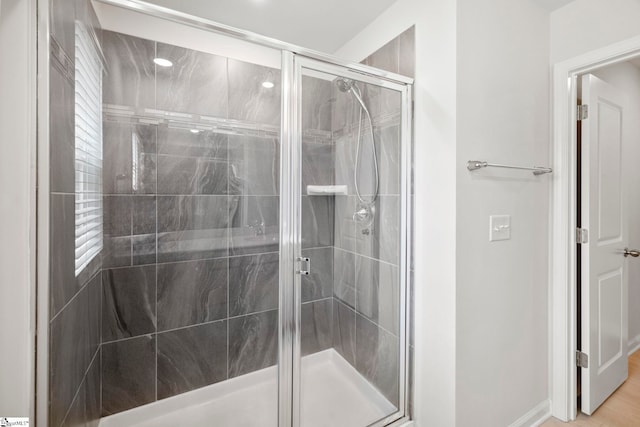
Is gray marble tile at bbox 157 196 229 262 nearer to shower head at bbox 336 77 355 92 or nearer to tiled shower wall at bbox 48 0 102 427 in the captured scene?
tiled shower wall at bbox 48 0 102 427

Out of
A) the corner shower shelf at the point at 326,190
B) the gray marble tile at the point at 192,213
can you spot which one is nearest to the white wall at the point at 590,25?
the corner shower shelf at the point at 326,190

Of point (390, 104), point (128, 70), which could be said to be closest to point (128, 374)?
point (128, 70)

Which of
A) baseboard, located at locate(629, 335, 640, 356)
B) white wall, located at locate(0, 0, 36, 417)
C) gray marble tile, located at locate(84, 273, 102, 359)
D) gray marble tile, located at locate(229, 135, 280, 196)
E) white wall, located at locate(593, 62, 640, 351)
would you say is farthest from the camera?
baseboard, located at locate(629, 335, 640, 356)

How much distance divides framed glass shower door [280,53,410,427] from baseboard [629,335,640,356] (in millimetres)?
2368

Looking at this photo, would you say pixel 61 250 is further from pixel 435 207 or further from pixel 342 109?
pixel 435 207

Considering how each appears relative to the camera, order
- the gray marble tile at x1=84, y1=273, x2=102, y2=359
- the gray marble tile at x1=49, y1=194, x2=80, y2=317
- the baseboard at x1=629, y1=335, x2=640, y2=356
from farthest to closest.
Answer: the baseboard at x1=629, y1=335, x2=640, y2=356 → the gray marble tile at x1=84, y1=273, x2=102, y2=359 → the gray marble tile at x1=49, y1=194, x2=80, y2=317

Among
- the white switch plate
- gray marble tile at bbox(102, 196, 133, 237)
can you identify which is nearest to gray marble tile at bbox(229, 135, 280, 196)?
gray marble tile at bbox(102, 196, 133, 237)

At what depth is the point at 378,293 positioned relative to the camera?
154 cm

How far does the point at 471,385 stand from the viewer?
140 centimetres

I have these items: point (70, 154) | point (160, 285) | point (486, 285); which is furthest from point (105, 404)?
point (486, 285)

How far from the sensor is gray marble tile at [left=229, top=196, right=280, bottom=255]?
1.35 meters

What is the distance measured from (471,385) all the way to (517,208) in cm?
99

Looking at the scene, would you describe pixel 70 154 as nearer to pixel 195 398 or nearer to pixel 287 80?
pixel 287 80

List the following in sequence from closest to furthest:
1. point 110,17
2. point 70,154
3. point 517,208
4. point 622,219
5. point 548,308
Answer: point 70,154 < point 110,17 < point 517,208 < point 548,308 < point 622,219
